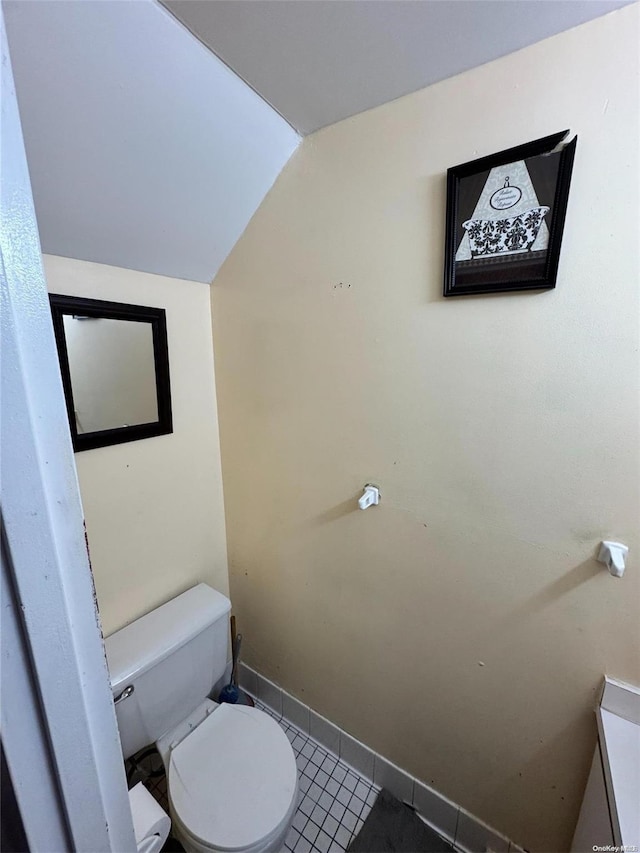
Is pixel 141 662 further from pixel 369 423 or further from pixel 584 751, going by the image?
pixel 584 751

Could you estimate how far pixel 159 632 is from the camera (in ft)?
4.02

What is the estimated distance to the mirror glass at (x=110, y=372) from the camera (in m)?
1.05

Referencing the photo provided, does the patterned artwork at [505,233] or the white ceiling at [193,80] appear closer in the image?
the white ceiling at [193,80]

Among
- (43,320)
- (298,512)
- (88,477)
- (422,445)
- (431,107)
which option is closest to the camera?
(43,320)

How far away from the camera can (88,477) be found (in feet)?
3.68

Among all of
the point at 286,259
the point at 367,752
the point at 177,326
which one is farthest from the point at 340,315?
the point at 367,752

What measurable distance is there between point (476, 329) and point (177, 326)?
3.39 feet

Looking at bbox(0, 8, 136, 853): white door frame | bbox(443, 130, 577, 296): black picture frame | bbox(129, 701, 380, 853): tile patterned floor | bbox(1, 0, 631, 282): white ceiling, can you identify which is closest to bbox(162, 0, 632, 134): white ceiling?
bbox(1, 0, 631, 282): white ceiling

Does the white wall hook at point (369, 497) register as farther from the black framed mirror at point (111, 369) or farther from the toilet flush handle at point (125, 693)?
the toilet flush handle at point (125, 693)

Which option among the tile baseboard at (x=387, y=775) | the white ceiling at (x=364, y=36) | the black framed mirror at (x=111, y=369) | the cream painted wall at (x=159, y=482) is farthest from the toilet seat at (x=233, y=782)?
the white ceiling at (x=364, y=36)

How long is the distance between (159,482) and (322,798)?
133cm

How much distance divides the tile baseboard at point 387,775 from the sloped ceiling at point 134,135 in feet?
6.02

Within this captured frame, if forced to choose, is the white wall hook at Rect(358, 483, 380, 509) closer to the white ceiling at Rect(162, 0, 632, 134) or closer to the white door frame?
the white door frame

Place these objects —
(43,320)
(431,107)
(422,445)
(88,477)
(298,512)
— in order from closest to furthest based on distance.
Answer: (43,320) < (431,107) < (422,445) < (88,477) < (298,512)
